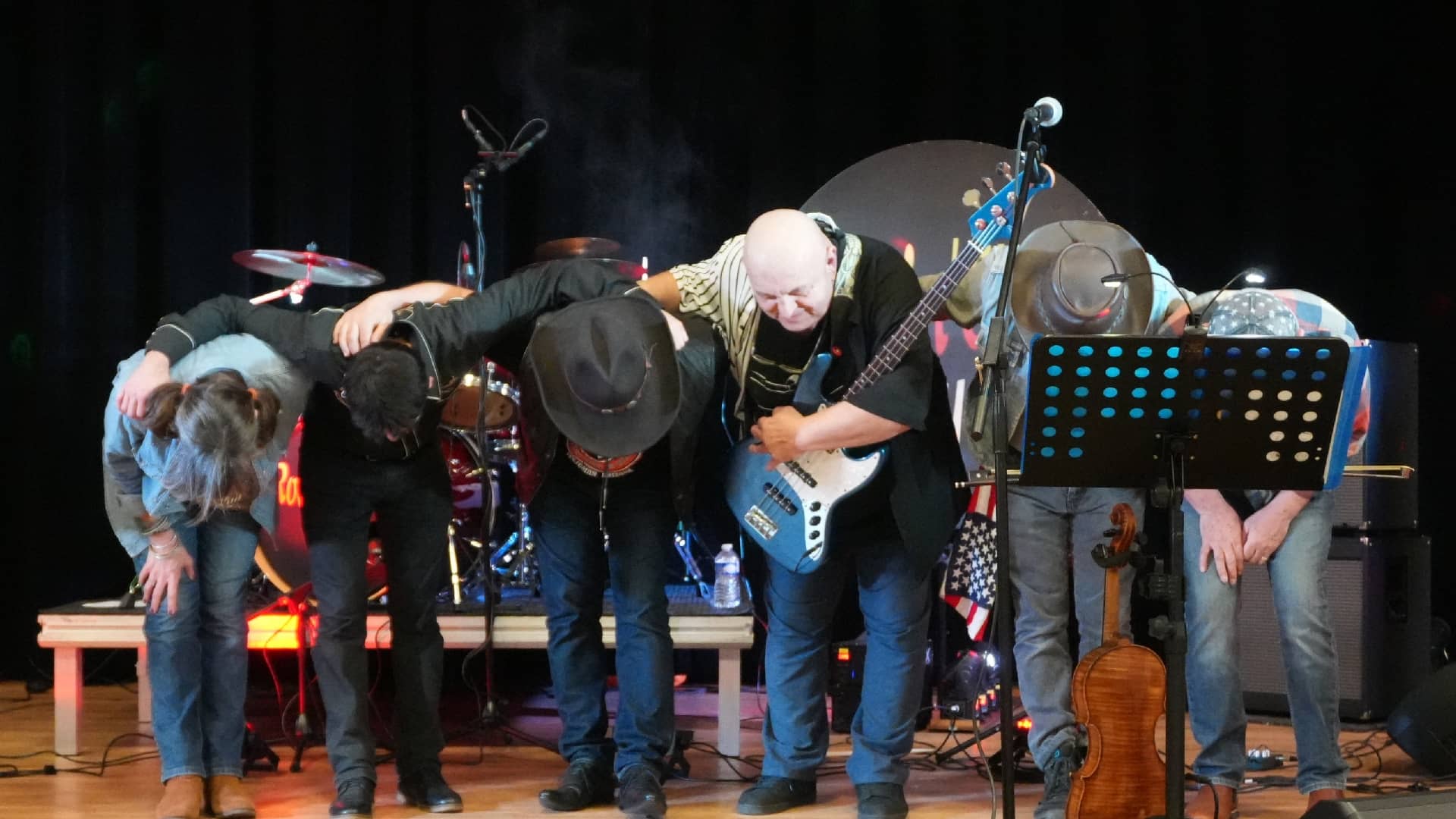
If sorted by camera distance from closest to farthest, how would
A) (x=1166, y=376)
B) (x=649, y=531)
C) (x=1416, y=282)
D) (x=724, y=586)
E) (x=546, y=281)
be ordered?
(x=1166, y=376) → (x=546, y=281) → (x=649, y=531) → (x=724, y=586) → (x=1416, y=282)

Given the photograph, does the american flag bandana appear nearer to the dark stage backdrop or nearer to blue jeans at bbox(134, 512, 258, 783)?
the dark stage backdrop

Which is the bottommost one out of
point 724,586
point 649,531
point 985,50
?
point 724,586

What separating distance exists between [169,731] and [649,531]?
135 centimetres

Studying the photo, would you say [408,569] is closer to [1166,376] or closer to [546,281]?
[546,281]

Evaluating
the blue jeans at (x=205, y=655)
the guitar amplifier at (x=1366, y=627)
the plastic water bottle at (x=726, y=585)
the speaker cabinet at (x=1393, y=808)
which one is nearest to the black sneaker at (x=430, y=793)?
the blue jeans at (x=205, y=655)

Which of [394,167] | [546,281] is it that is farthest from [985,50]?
[546,281]

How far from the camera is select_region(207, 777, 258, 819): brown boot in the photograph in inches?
143

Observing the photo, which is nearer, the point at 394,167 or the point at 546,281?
the point at 546,281

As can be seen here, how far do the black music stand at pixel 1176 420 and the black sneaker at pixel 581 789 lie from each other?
157cm

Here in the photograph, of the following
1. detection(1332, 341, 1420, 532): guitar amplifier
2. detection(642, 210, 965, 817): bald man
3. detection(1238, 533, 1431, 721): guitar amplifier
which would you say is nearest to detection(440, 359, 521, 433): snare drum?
detection(642, 210, 965, 817): bald man

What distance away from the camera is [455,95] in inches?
233

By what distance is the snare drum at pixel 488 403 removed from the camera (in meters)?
4.92

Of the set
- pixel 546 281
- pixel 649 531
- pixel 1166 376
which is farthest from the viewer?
pixel 649 531

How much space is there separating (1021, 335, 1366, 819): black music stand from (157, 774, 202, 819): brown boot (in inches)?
90.7
